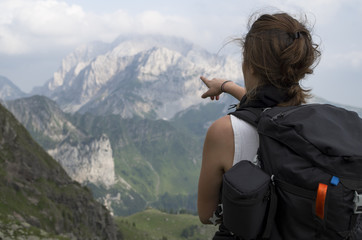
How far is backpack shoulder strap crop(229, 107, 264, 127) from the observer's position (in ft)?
14.2

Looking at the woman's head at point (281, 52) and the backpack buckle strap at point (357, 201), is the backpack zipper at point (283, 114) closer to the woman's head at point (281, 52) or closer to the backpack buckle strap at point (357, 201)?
the woman's head at point (281, 52)

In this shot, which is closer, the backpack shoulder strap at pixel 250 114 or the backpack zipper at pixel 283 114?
the backpack zipper at pixel 283 114

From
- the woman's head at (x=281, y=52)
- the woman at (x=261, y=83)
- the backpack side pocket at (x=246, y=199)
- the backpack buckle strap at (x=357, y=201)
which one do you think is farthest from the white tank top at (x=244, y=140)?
the backpack buckle strap at (x=357, y=201)

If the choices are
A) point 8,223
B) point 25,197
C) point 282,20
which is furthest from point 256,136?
point 25,197

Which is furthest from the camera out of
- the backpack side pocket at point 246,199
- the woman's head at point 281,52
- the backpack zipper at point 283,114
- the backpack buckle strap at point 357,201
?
the woman's head at point 281,52

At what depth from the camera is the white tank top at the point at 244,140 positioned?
14.1 ft

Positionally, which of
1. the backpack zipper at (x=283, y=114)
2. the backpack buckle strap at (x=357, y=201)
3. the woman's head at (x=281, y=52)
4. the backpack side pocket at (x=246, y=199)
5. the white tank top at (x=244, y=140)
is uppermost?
the woman's head at (x=281, y=52)

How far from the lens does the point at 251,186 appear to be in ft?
12.4

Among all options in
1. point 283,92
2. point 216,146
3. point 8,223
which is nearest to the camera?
point 216,146

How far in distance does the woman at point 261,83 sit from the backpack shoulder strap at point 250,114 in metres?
0.07

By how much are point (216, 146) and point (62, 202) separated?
9676 cm

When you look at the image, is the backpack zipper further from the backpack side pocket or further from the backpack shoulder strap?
the backpack side pocket

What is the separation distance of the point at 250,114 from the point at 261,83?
55cm

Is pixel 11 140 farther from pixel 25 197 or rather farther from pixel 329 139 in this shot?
pixel 329 139
